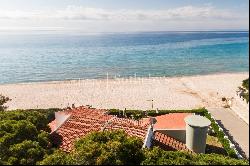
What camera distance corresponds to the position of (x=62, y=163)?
10836mm

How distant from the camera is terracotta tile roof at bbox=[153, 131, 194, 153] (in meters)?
21.7

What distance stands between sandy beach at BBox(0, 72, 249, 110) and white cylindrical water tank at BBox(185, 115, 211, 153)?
54.2 ft

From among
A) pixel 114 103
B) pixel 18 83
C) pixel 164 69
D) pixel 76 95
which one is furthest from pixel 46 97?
pixel 164 69

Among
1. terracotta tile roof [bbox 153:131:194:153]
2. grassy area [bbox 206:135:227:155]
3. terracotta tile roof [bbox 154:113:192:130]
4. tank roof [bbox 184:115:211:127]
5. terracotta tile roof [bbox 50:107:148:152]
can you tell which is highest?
tank roof [bbox 184:115:211:127]

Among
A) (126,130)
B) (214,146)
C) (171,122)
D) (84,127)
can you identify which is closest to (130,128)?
(126,130)

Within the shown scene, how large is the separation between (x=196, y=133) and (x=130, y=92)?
26.0 meters

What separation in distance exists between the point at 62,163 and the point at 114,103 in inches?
1205

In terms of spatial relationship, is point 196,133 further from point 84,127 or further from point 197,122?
point 84,127

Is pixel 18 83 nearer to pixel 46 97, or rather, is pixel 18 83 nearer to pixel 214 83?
pixel 46 97

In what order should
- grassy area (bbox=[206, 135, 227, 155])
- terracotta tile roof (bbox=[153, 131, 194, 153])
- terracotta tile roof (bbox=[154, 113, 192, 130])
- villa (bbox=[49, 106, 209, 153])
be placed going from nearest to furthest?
villa (bbox=[49, 106, 209, 153]) < terracotta tile roof (bbox=[153, 131, 194, 153]) < grassy area (bbox=[206, 135, 227, 155]) < terracotta tile roof (bbox=[154, 113, 192, 130])

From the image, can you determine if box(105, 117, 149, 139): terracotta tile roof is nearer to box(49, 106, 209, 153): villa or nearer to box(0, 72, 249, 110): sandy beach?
box(49, 106, 209, 153): villa

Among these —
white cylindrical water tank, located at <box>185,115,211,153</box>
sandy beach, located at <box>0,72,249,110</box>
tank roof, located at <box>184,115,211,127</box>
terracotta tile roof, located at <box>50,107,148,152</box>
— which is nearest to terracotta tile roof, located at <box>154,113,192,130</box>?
tank roof, located at <box>184,115,211,127</box>

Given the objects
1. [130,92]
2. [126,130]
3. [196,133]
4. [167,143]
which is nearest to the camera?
[126,130]

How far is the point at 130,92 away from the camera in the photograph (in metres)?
47.4
